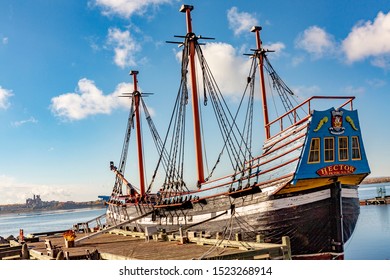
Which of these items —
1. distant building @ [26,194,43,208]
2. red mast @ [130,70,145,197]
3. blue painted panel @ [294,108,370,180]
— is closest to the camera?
blue painted panel @ [294,108,370,180]

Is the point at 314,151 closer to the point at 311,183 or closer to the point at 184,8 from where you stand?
the point at 311,183

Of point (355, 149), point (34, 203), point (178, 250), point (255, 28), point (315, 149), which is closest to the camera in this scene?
point (315, 149)

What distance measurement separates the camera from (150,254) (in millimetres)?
14297

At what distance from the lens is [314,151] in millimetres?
14547

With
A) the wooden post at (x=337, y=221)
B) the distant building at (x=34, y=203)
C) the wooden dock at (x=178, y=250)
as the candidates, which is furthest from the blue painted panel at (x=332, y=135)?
the distant building at (x=34, y=203)

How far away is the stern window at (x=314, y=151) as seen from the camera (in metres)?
14.5

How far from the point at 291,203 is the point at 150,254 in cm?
506

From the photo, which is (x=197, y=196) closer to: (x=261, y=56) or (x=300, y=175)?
(x=300, y=175)

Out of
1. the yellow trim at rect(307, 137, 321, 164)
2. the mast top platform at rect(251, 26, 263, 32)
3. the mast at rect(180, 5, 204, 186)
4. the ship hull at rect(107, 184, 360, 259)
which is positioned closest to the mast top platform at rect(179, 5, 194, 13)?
the mast at rect(180, 5, 204, 186)

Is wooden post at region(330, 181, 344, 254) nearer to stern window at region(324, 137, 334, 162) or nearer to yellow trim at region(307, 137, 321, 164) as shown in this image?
stern window at region(324, 137, 334, 162)

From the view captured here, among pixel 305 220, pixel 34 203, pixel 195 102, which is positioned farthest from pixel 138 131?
pixel 305 220

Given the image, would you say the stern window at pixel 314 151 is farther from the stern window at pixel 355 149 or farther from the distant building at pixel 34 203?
the distant building at pixel 34 203

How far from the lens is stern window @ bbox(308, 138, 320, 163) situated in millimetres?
14469
